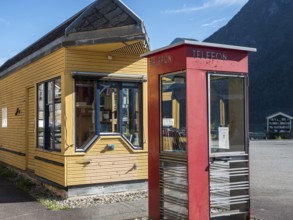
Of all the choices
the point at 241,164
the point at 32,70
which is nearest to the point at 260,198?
the point at 241,164

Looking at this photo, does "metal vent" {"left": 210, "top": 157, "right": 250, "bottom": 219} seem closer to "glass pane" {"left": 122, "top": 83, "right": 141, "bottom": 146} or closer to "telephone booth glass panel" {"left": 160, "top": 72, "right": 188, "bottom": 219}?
"telephone booth glass panel" {"left": 160, "top": 72, "right": 188, "bottom": 219}

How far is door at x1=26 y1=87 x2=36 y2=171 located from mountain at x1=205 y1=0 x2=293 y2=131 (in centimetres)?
6271

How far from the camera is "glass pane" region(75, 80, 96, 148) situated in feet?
31.3

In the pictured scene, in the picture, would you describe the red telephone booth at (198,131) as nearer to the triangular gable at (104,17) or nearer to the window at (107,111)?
the triangular gable at (104,17)

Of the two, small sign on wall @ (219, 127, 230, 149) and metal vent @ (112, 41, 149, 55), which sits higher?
metal vent @ (112, 41, 149, 55)

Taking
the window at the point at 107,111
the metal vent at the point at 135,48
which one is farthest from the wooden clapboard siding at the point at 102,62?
the window at the point at 107,111

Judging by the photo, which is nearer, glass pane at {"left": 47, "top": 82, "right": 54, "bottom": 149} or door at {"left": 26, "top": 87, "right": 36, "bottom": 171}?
glass pane at {"left": 47, "top": 82, "right": 54, "bottom": 149}

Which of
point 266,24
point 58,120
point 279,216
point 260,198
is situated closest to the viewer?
point 279,216

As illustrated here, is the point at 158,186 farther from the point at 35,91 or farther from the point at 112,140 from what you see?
the point at 35,91

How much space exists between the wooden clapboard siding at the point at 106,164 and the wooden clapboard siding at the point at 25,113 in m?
0.34

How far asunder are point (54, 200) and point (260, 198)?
457 cm

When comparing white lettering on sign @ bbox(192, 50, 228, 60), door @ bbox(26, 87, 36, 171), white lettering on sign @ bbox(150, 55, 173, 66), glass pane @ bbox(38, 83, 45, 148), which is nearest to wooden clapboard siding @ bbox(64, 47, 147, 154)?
glass pane @ bbox(38, 83, 45, 148)

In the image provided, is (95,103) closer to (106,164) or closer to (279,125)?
(106,164)

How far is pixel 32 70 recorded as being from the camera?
11727 millimetres
